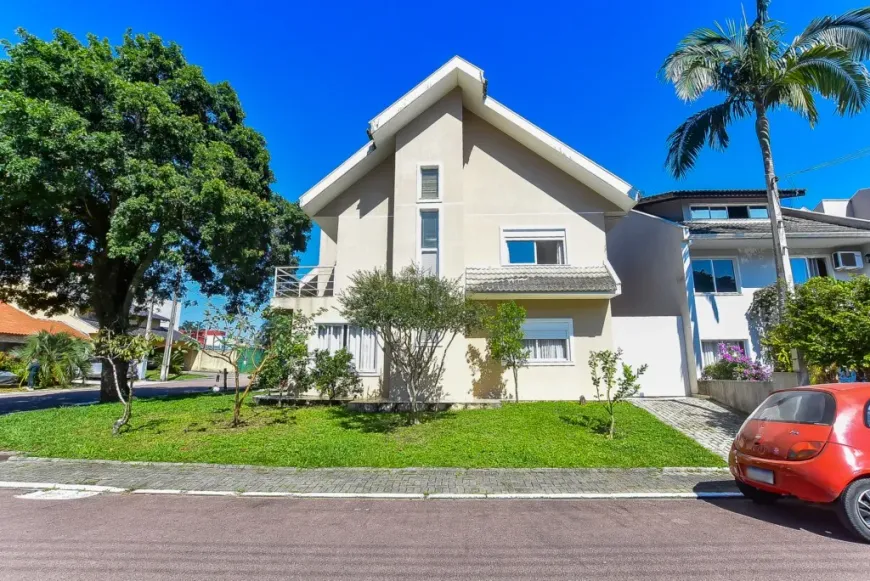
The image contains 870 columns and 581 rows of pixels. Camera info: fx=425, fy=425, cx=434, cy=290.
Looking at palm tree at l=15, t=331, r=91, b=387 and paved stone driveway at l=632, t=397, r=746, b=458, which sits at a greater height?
palm tree at l=15, t=331, r=91, b=387

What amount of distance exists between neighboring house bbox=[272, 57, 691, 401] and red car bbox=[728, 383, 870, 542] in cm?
736

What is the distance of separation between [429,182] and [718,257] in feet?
36.6

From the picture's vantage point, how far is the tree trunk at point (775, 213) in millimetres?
10477

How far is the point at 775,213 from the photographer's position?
35.7 feet

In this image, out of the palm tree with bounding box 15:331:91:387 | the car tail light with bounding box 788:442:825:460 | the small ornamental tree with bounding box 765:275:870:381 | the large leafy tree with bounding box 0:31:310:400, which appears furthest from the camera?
the palm tree with bounding box 15:331:91:387

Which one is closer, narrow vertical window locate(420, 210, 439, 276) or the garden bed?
the garden bed

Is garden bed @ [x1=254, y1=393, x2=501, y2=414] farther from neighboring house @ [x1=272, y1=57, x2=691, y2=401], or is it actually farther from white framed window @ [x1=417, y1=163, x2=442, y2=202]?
white framed window @ [x1=417, y1=163, x2=442, y2=202]


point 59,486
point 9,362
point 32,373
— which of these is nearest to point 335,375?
point 59,486

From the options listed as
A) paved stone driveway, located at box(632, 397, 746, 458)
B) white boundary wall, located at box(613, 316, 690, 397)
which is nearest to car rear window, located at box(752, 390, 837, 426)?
paved stone driveway, located at box(632, 397, 746, 458)

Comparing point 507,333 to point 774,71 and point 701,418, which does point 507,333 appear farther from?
point 774,71

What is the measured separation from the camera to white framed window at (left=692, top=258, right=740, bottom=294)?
1558 cm

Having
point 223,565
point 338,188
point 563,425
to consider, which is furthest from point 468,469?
point 338,188

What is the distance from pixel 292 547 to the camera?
14.8 feet

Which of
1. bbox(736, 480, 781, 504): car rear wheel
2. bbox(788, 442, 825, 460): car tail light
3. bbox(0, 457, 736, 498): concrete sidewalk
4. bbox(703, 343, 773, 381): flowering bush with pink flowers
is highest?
bbox(703, 343, 773, 381): flowering bush with pink flowers
